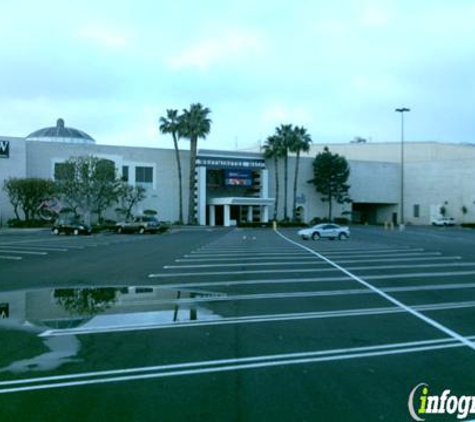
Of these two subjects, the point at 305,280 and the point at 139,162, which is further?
the point at 139,162

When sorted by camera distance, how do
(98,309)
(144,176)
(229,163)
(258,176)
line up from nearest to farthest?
(98,309), (144,176), (229,163), (258,176)

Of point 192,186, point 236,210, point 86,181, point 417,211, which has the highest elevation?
point 192,186

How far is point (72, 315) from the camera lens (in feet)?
31.8

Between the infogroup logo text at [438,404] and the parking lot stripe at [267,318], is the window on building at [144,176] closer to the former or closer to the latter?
the parking lot stripe at [267,318]

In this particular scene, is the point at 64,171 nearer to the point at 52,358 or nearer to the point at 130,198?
the point at 130,198

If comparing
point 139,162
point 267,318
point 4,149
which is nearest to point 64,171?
point 4,149

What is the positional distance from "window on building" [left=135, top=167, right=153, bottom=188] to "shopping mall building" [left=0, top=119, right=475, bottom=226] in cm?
12

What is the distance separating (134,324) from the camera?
892 centimetres

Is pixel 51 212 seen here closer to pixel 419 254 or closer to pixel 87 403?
pixel 419 254

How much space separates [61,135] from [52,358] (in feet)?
248

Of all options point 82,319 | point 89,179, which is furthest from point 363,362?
point 89,179

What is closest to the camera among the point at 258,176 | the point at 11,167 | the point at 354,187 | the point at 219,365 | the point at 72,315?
the point at 219,365

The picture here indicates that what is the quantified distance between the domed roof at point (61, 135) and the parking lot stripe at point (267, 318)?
71.7 m

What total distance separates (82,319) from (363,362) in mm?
4743
